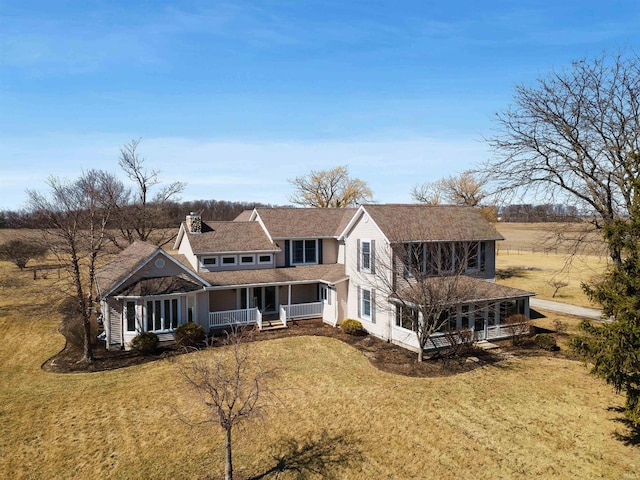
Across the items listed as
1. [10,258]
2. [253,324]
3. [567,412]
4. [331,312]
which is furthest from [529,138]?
[10,258]

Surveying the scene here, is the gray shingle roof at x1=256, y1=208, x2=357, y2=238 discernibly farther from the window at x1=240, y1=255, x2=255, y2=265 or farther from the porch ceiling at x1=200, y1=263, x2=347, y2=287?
the porch ceiling at x1=200, y1=263, x2=347, y2=287

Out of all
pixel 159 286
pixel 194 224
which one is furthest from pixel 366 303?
pixel 194 224

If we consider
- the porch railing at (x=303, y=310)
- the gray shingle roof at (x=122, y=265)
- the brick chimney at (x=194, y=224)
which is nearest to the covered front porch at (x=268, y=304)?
the porch railing at (x=303, y=310)

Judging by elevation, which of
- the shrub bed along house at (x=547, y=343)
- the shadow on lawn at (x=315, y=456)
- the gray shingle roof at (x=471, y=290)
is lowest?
the shadow on lawn at (x=315, y=456)

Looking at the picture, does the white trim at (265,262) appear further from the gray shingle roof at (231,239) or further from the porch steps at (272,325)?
the porch steps at (272,325)

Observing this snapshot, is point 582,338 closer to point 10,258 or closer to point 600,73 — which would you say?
point 600,73

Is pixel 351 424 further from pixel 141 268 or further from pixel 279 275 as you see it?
pixel 141 268

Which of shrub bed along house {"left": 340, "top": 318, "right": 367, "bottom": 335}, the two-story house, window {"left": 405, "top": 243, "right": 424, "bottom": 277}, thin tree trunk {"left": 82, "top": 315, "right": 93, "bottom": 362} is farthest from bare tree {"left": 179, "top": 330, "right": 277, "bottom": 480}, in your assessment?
window {"left": 405, "top": 243, "right": 424, "bottom": 277}
